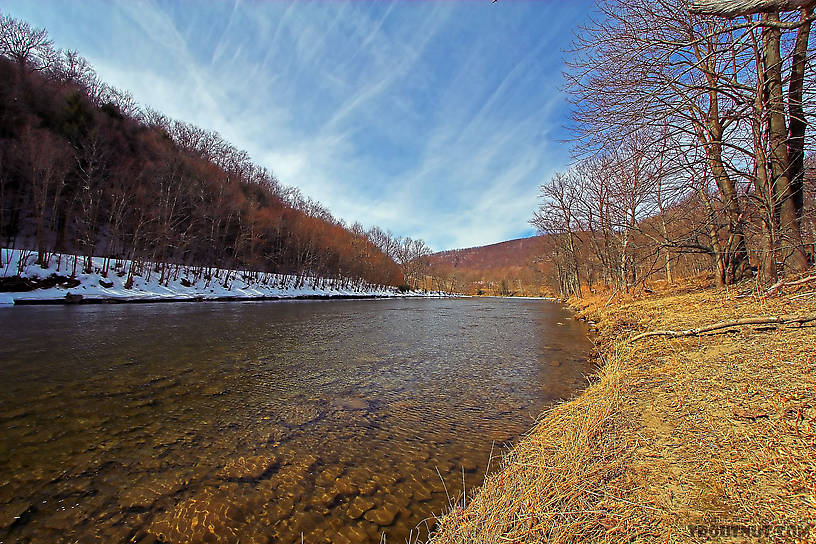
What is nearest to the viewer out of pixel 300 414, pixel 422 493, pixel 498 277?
pixel 422 493

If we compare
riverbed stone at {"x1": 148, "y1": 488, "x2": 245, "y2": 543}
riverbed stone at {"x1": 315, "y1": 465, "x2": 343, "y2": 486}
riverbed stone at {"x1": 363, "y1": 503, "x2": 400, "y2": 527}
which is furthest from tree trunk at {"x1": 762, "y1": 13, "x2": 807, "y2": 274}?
riverbed stone at {"x1": 148, "y1": 488, "x2": 245, "y2": 543}

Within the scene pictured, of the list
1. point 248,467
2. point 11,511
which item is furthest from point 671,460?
point 11,511

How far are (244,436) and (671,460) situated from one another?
4517 millimetres

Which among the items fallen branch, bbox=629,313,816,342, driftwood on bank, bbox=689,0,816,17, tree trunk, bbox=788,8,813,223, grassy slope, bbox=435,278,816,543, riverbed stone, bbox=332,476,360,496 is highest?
tree trunk, bbox=788,8,813,223

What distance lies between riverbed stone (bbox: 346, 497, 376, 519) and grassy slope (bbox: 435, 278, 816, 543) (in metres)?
0.75

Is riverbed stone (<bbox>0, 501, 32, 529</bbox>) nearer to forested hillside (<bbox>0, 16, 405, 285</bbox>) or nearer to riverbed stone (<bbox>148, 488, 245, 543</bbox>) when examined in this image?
riverbed stone (<bbox>148, 488, 245, 543</bbox>)

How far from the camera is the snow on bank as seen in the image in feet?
71.4

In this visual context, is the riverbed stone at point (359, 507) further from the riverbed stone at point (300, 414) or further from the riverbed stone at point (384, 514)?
the riverbed stone at point (300, 414)

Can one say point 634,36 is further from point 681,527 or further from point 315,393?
point 315,393

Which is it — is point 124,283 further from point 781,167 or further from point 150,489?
point 781,167

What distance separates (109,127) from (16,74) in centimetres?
823

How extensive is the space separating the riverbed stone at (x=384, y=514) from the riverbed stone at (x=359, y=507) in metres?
0.05

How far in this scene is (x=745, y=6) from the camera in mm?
2750

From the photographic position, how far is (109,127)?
42094 millimetres
